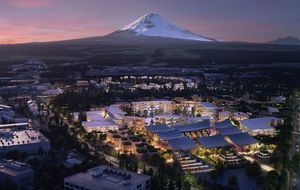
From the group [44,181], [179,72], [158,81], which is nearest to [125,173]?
[44,181]

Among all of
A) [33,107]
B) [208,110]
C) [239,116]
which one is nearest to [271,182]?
[239,116]

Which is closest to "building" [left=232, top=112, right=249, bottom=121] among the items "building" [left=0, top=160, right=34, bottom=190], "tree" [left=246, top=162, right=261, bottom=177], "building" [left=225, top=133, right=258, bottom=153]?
"building" [left=225, top=133, right=258, bottom=153]

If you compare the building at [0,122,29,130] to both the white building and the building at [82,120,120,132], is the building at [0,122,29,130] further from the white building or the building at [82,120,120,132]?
the white building

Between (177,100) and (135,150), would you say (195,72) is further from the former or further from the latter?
(135,150)

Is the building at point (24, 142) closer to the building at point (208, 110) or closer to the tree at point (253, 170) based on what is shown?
the tree at point (253, 170)

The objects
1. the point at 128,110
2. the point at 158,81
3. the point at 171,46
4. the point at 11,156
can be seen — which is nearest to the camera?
the point at 11,156
